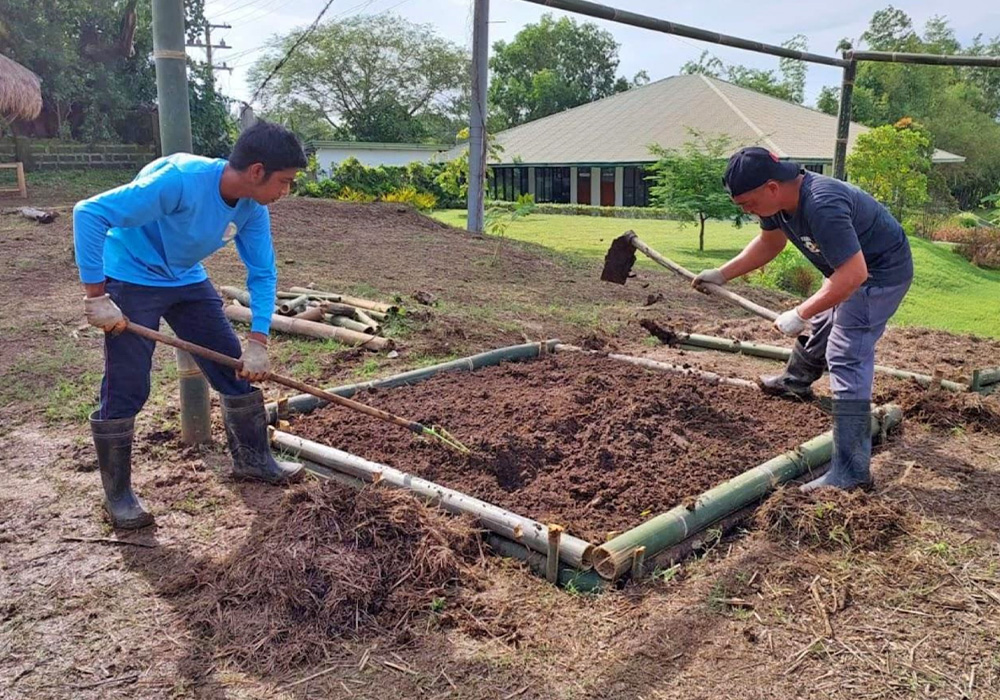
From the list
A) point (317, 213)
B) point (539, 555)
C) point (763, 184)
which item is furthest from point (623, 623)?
point (317, 213)

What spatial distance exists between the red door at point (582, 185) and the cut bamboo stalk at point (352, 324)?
2493cm

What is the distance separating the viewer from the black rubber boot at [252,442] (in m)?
3.62

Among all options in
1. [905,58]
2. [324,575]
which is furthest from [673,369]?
[905,58]

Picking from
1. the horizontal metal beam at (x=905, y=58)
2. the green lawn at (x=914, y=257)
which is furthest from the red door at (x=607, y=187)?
the horizontal metal beam at (x=905, y=58)

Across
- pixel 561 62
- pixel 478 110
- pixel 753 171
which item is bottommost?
pixel 753 171

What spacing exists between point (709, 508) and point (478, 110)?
10290 mm

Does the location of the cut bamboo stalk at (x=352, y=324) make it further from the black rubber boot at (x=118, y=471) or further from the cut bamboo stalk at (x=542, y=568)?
the cut bamboo stalk at (x=542, y=568)

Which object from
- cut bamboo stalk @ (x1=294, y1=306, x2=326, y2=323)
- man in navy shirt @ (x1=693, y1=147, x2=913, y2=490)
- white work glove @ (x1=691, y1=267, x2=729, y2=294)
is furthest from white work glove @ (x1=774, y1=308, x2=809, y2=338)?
cut bamboo stalk @ (x1=294, y1=306, x2=326, y2=323)

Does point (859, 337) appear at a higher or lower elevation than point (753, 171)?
lower

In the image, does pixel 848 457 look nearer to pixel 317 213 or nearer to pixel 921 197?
pixel 317 213

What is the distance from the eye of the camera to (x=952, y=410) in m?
4.64

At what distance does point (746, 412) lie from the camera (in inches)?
178

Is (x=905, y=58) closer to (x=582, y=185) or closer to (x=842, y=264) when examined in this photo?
(x=842, y=264)

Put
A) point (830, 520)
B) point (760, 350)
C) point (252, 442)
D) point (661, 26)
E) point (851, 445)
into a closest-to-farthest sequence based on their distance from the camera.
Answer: point (830, 520) → point (851, 445) → point (252, 442) → point (760, 350) → point (661, 26)
